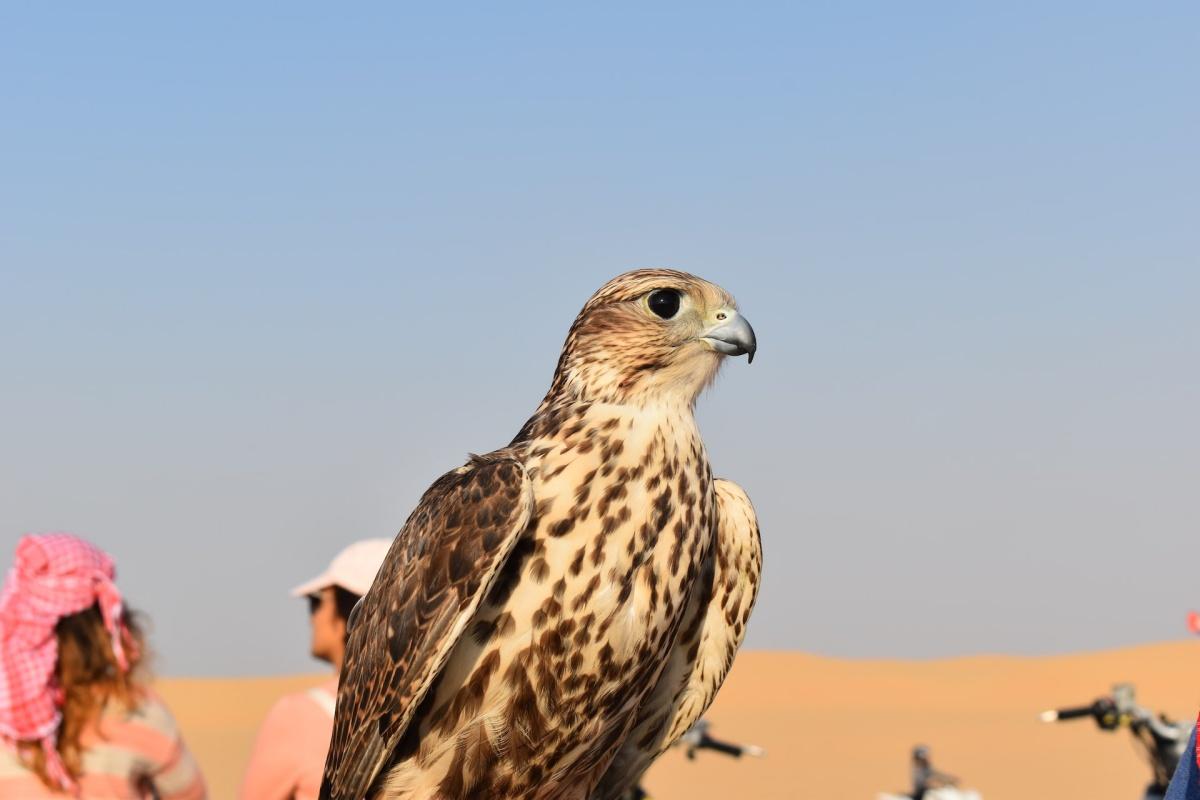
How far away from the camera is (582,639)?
2.85 metres

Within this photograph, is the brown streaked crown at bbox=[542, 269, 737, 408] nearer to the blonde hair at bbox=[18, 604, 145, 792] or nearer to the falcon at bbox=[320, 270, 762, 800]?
the falcon at bbox=[320, 270, 762, 800]

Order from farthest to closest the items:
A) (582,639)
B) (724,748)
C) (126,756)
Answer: (724,748) → (126,756) → (582,639)

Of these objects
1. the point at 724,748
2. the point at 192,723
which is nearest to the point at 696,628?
the point at 724,748

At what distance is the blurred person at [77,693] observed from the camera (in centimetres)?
489

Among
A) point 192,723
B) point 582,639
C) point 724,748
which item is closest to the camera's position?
point 582,639

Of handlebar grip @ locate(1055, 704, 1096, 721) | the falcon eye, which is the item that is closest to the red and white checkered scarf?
the falcon eye

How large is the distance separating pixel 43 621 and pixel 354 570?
1.14m

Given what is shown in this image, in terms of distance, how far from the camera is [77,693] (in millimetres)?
5035

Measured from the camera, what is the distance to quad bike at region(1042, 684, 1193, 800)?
272 inches

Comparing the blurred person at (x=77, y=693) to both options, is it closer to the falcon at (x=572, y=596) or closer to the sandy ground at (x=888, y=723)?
the falcon at (x=572, y=596)

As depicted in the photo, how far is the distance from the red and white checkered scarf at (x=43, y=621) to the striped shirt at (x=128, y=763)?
0.07 m

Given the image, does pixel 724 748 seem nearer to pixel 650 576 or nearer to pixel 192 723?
pixel 650 576

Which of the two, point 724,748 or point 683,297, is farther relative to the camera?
point 724,748

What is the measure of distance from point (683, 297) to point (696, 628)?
70 cm
